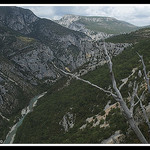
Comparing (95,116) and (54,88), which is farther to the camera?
(54,88)

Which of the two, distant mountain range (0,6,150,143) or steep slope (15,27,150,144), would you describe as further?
distant mountain range (0,6,150,143)

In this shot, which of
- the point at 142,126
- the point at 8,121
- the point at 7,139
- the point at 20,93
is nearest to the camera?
the point at 142,126

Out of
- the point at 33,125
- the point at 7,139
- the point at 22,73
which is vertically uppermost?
the point at 22,73

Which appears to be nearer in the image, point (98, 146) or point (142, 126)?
point (98, 146)

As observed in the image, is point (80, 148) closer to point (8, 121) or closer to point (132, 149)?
point (132, 149)

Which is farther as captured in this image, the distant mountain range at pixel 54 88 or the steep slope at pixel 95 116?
the distant mountain range at pixel 54 88

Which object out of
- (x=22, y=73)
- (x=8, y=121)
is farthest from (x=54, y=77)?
(x=8, y=121)

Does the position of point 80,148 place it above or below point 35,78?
above

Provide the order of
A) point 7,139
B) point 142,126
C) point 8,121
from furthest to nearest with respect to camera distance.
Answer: point 8,121
point 7,139
point 142,126

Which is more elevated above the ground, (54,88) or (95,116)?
(95,116)
